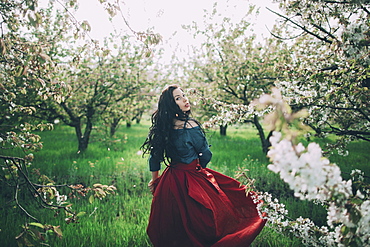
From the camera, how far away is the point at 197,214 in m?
2.39

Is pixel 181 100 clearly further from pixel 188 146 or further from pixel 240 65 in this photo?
pixel 240 65

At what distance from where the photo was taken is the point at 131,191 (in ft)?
A: 15.7

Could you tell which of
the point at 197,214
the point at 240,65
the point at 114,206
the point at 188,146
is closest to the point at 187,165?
the point at 188,146

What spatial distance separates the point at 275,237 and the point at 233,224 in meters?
0.74

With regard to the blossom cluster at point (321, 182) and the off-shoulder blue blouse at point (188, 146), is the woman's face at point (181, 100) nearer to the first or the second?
the off-shoulder blue blouse at point (188, 146)

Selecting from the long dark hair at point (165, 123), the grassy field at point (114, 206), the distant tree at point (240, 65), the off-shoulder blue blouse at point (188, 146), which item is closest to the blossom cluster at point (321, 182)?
the grassy field at point (114, 206)

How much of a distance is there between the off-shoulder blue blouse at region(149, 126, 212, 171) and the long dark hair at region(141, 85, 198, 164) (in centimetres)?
9

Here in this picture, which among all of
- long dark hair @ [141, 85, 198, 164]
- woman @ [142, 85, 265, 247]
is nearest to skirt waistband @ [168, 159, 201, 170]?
woman @ [142, 85, 265, 247]

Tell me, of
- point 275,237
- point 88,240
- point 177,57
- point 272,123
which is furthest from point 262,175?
point 177,57

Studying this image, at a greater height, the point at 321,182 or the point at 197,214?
the point at 321,182

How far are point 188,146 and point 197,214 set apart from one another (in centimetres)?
76

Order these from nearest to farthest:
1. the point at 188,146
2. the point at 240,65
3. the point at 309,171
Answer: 1. the point at 309,171
2. the point at 188,146
3. the point at 240,65

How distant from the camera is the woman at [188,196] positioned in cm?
236

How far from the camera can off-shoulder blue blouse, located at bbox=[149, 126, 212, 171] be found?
2.69 metres
